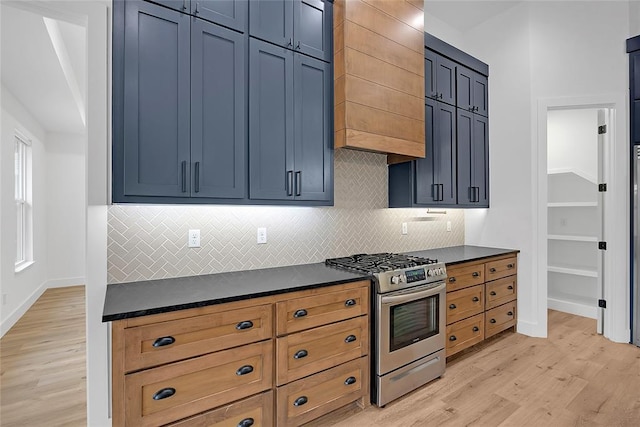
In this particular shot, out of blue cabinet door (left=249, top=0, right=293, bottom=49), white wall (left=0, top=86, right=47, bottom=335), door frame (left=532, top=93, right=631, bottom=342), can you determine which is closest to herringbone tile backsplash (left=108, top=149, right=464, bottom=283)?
blue cabinet door (left=249, top=0, right=293, bottom=49)

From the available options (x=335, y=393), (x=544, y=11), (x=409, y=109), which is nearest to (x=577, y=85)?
(x=544, y=11)

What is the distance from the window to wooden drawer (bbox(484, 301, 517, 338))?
20.2 ft

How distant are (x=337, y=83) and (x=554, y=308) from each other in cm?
436

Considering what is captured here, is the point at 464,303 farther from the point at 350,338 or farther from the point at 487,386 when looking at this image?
the point at 350,338

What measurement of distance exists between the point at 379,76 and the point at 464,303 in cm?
214

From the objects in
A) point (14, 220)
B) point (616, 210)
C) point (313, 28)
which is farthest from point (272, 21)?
point (14, 220)

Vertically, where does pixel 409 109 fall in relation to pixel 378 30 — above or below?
below

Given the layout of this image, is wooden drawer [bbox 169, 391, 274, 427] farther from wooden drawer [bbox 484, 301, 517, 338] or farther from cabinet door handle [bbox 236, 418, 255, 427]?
wooden drawer [bbox 484, 301, 517, 338]

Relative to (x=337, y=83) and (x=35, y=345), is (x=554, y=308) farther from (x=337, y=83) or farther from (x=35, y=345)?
(x=35, y=345)

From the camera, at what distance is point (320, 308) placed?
208 centimetres

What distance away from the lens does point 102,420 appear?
1806 millimetres

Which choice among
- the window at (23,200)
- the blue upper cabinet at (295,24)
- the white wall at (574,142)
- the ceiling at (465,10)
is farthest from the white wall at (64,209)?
the white wall at (574,142)

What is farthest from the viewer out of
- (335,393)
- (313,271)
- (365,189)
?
(365,189)

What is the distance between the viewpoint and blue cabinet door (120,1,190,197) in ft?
5.83
